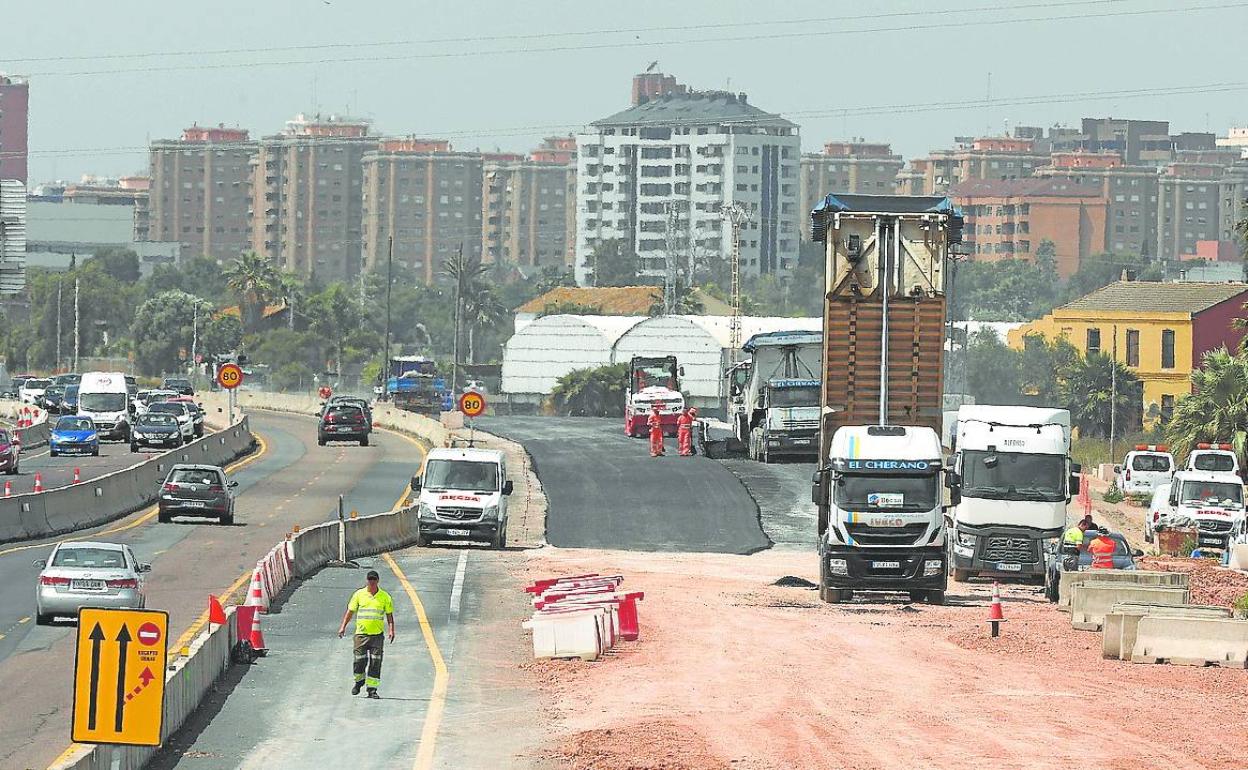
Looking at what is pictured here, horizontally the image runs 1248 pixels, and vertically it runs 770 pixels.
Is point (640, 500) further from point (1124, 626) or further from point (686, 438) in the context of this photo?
point (1124, 626)

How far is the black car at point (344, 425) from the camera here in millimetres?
87188

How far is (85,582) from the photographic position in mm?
30094

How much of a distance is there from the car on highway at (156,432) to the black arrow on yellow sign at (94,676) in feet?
215

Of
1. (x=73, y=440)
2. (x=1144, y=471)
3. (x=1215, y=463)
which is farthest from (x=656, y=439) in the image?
(x=73, y=440)

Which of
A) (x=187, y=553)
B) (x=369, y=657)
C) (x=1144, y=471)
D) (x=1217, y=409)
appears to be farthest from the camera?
(x=1144, y=471)

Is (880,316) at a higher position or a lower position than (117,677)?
higher

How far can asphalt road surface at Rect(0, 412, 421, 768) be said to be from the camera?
2297 centimetres

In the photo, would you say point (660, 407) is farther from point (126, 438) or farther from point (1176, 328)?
point (1176, 328)

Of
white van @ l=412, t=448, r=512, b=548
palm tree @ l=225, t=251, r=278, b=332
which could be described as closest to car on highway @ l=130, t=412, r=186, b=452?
white van @ l=412, t=448, r=512, b=548

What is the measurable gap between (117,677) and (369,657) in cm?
858

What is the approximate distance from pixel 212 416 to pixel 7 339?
8253cm

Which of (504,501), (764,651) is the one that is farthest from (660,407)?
(764,651)

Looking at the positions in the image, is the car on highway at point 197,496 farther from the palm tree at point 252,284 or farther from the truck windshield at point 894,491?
the palm tree at point 252,284

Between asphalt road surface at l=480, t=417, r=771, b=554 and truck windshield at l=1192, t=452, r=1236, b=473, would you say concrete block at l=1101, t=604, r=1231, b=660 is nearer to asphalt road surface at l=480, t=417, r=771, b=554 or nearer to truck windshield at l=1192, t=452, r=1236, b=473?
asphalt road surface at l=480, t=417, r=771, b=554
